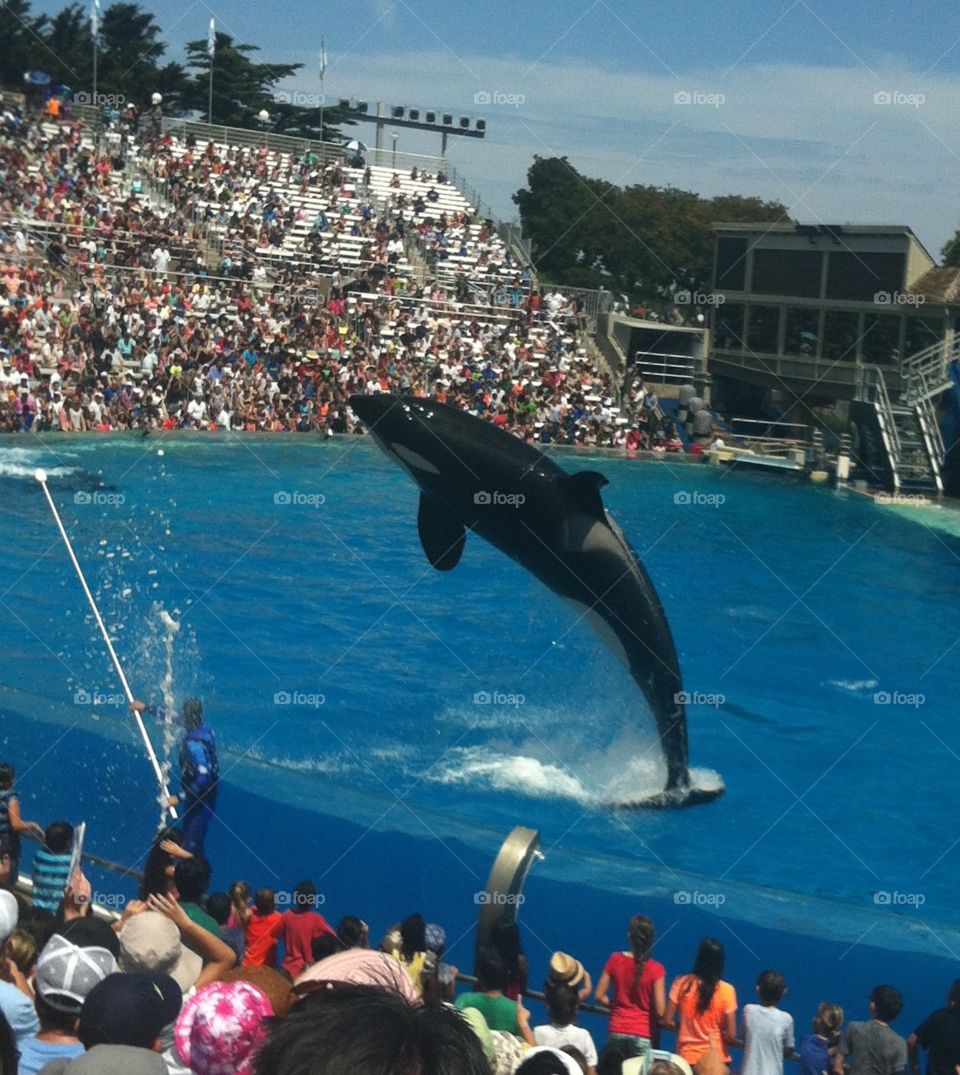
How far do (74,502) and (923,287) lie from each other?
22551 millimetres

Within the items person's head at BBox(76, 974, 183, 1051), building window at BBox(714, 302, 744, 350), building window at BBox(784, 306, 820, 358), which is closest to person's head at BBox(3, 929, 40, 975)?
person's head at BBox(76, 974, 183, 1051)

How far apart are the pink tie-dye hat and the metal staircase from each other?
25292mm

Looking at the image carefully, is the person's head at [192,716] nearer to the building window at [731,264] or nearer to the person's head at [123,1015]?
the person's head at [123,1015]

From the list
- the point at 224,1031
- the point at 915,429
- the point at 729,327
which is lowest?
the point at 224,1031

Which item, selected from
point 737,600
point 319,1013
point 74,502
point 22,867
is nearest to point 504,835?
point 22,867

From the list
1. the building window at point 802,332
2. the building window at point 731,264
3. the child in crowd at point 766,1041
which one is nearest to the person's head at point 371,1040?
A: the child in crowd at point 766,1041

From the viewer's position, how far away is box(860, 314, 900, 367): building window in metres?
34.5

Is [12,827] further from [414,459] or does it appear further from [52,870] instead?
[414,459]

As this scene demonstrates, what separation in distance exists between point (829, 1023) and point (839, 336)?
32.6m

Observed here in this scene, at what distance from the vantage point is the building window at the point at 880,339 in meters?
34.5

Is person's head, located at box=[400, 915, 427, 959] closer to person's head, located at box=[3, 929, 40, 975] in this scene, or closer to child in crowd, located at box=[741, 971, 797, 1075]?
child in crowd, located at box=[741, 971, 797, 1075]

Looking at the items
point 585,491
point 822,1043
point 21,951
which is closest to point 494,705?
point 585,491

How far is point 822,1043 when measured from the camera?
15.8ft

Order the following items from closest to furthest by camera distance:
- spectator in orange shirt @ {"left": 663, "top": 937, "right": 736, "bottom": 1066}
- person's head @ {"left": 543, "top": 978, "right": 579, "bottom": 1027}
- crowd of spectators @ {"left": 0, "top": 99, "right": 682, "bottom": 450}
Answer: person's head @ {"left": 543, "top": 978, "right": 579, "bottom": 1027}
spectator in orange shirt @ {"left": 663, "top": 937, "right": 736, "bottom": 1066}
crowd of spectators @ {"left": 0, "top": 99, "right": 682, "bottom": 450}
